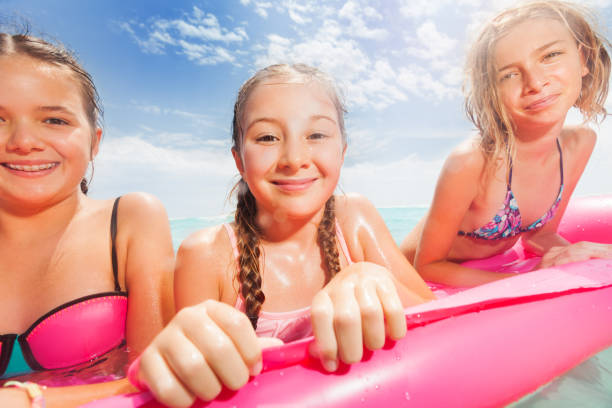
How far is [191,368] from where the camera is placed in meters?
0.61

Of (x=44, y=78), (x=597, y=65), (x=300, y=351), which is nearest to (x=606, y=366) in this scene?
(x=300, y=351)

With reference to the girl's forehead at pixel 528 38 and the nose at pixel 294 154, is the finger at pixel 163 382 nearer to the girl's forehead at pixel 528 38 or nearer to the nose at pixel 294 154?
the nose at pixel 294 154

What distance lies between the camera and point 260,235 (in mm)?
1469

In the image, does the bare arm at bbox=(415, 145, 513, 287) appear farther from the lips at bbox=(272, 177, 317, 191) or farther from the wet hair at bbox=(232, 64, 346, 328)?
the lips at bbox=(272, 177, 317, 191)

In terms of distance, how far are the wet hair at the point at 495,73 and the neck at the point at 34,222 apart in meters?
2.00

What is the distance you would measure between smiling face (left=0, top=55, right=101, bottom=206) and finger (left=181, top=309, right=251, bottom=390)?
0.98 m

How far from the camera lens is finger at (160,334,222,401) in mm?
609

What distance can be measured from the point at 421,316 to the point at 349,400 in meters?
0.26

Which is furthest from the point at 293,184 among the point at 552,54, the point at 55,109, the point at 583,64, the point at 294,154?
the point at 583,64

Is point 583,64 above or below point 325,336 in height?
above

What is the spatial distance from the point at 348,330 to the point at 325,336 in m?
0.05

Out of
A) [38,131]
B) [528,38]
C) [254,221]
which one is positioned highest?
[528,38]

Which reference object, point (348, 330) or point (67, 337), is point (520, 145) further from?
point (67, 337)

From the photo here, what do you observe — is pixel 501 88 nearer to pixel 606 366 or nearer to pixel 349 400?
pixel 606 366
